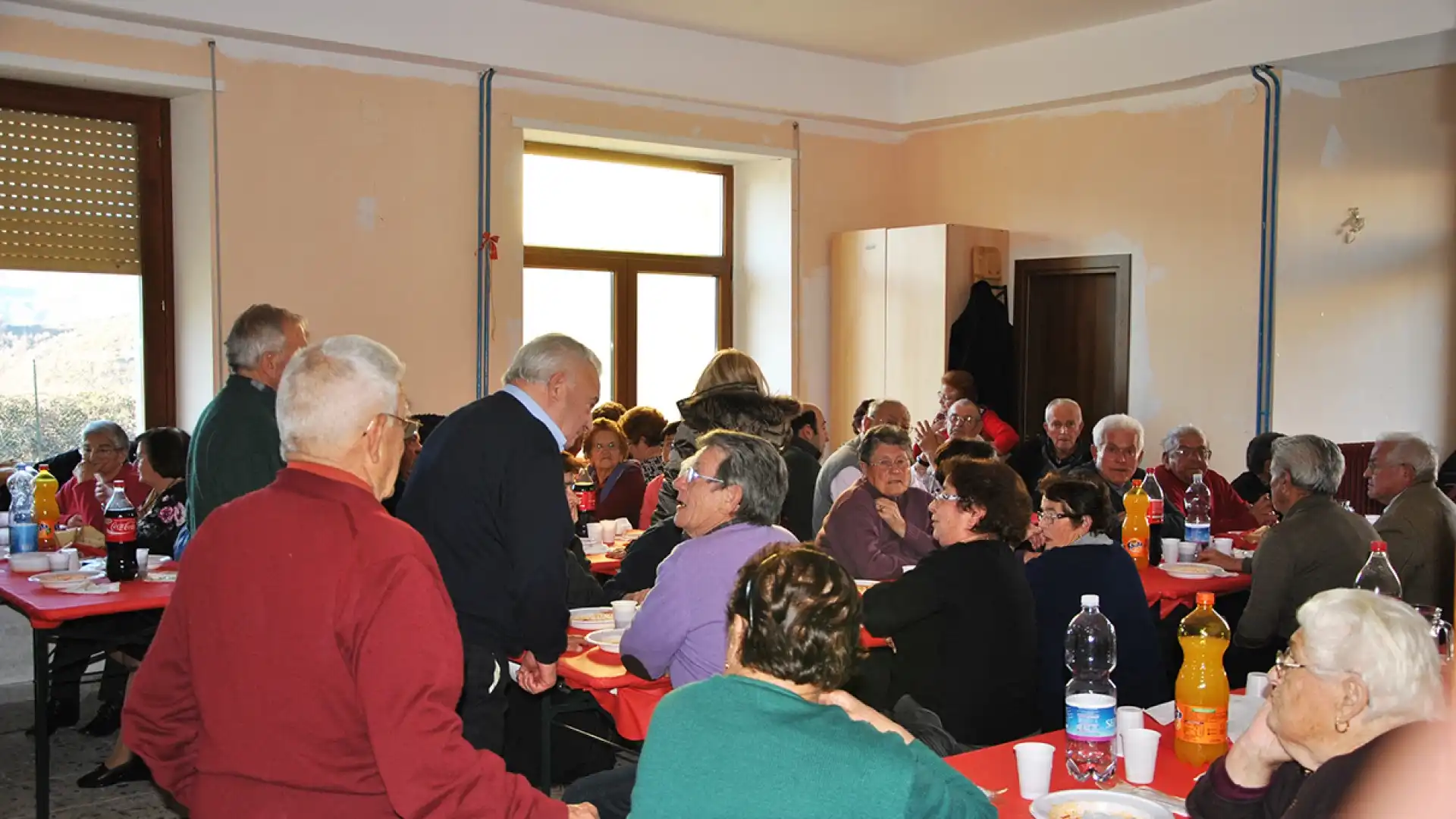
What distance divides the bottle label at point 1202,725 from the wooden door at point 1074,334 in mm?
5800

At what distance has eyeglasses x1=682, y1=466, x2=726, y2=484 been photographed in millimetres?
3477

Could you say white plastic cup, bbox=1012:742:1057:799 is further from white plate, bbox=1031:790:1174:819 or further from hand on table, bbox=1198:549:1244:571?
hand on table, bbox=1198:549:1244:571

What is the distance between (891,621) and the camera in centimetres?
336

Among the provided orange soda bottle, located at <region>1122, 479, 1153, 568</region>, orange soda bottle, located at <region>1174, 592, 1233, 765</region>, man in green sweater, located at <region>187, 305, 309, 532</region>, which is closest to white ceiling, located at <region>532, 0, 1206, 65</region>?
orange soda bottle, located at <region>1122, 479, 1153, 568</region>

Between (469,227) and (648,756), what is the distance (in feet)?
19.6

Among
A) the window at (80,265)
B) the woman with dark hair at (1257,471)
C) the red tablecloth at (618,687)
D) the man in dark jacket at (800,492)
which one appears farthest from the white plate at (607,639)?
the window at (80,265)

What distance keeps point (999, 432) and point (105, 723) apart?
17.7 feet

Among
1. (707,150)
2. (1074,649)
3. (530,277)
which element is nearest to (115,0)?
(530,277)

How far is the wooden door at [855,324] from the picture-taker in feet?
28.9

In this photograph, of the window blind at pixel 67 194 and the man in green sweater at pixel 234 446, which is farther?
the window blind at pixel 67 194

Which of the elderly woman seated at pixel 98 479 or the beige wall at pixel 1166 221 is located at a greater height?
the beige wall at pixel 1166 221

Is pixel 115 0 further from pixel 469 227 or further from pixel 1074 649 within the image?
pixel 1074 649

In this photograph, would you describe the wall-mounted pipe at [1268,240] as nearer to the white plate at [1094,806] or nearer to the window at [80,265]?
the white plate at [1094,806]

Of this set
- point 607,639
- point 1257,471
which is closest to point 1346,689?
point 607,639
